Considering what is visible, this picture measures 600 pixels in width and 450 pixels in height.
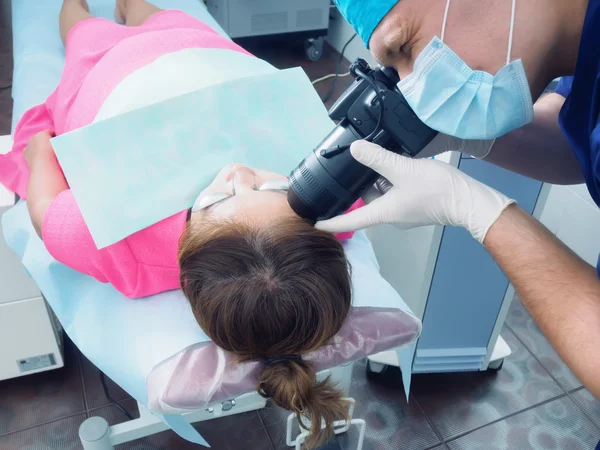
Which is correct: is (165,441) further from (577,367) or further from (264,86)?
(577,367)

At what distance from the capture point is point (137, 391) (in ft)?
3.50

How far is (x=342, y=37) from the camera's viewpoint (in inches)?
139

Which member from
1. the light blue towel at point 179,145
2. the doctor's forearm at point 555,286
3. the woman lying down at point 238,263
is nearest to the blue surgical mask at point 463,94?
the doctor's forearm at point 555,286

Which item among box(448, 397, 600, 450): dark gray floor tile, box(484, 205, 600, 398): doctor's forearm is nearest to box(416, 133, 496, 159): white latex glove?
box(484, 205, 600, 398): doctor's forearm

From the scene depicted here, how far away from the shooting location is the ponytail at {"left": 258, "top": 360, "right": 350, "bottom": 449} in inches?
39.0

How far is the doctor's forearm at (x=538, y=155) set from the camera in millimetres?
1146

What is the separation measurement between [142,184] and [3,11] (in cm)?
357

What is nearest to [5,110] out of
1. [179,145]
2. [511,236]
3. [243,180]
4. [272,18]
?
[272,18]

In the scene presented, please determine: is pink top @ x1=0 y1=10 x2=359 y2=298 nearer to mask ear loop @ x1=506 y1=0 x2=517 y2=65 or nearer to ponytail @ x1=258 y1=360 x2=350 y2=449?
ponytail @ x1=258 y1=360 x2=350 y2=449

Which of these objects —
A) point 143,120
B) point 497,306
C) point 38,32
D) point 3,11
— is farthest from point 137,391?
point 3,11

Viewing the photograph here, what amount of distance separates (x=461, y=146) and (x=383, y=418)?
995mm

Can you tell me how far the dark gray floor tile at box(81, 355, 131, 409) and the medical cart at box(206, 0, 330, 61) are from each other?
85.0 inches

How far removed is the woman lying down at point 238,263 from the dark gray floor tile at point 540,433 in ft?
2.71

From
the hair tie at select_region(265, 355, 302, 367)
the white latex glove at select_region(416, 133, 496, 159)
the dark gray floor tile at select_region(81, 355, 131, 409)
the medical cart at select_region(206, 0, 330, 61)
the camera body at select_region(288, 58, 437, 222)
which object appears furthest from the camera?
the medical cart at select_region(206, 0, 330, 61)
